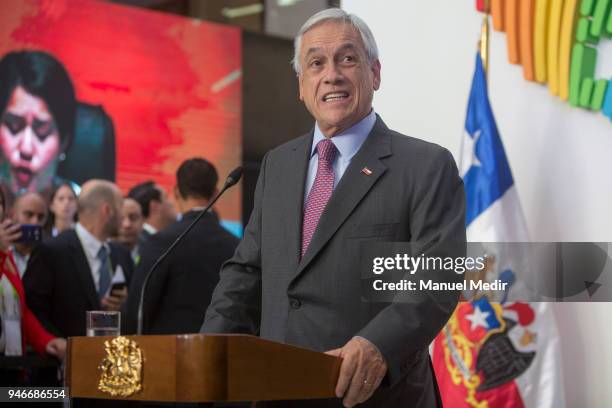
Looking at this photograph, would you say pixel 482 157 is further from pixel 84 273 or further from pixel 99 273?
pixel 99 273

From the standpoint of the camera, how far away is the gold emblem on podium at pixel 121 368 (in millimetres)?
1942

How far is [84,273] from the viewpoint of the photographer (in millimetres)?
5023

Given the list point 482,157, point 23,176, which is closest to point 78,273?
point 482,157

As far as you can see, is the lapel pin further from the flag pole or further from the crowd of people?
the crowd of people

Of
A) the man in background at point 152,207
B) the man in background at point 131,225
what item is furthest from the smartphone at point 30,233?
the man in background at point 152,207

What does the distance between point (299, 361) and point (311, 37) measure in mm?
941

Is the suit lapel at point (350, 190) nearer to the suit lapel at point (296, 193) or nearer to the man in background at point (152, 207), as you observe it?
the suit lapel at point (296, 193)

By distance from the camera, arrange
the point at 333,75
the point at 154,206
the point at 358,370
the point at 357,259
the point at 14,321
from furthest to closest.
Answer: the point at 154,206 < the point at 14,321 < the point at 333,75 < the point at 357,259 < the point at 358,370

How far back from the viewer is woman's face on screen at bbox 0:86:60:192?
7.38 metres

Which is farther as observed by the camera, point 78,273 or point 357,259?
point 78,273

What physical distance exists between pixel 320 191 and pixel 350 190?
109 mm

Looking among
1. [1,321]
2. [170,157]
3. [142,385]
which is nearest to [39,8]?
[170,157]

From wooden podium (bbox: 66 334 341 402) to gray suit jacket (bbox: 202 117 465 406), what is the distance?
9.5 inches

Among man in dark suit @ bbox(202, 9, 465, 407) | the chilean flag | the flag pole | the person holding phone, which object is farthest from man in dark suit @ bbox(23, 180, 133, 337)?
man in dark suit @ bbox(202, 9, 465, 407)
